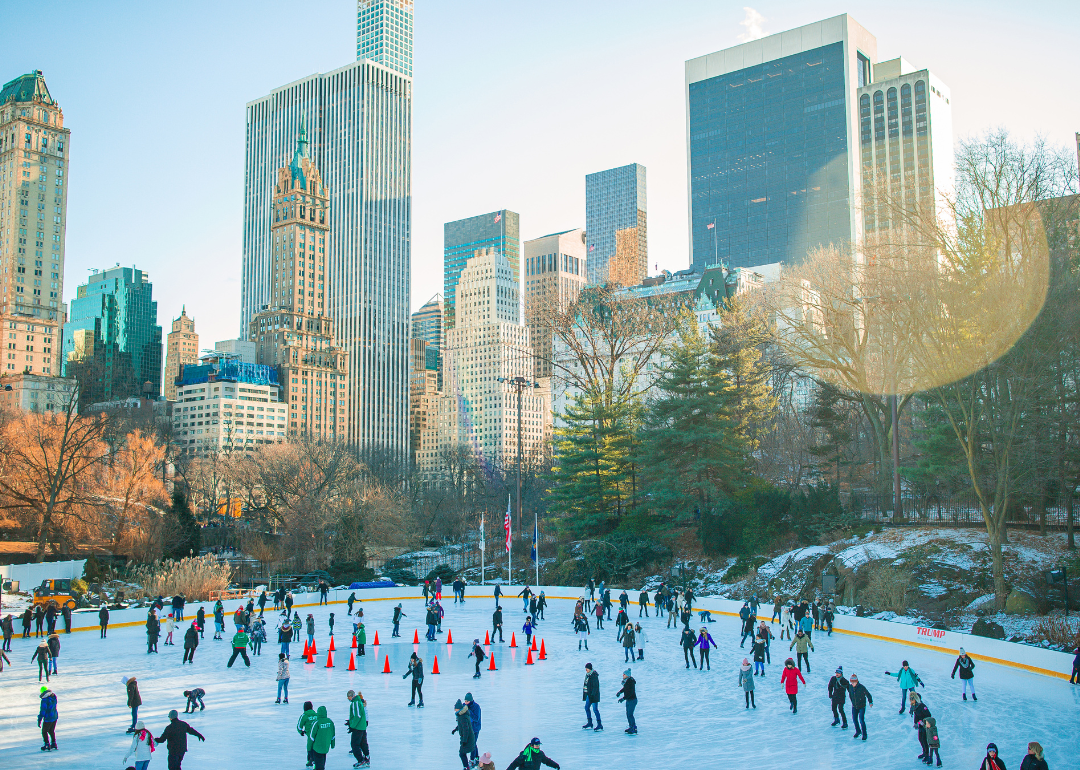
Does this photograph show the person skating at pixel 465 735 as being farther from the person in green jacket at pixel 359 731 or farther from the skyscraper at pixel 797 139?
the skyscraper at pixel 797 139

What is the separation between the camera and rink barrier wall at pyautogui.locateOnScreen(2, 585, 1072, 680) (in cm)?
2306

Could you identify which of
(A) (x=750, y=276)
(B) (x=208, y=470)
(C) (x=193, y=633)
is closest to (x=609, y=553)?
(C) (x=193, y=633)

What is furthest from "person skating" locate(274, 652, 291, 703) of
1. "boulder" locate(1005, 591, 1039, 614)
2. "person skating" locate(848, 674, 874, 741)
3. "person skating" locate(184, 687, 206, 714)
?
"boulder" locate(1005, 591, 1039, 614)

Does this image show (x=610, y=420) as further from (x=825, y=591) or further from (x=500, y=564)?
(x=825, y=591)

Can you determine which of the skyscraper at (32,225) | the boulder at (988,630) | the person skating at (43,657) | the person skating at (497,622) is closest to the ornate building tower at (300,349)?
the skyscraper at (32,225)

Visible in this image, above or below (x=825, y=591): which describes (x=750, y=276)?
above

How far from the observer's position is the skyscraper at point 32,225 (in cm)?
16112

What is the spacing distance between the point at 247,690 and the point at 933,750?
1494 centimetres

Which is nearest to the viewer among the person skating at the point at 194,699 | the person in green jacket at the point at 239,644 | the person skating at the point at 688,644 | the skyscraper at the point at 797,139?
the person skating at the point at 194,699

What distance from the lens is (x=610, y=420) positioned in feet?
180

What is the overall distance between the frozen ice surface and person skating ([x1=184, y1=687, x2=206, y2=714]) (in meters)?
0.24

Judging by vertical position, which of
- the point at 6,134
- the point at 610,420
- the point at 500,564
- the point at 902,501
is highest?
the point at 6,134

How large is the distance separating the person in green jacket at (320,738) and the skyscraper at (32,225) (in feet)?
564

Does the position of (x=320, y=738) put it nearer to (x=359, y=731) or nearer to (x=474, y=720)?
(x=359, y=731)
